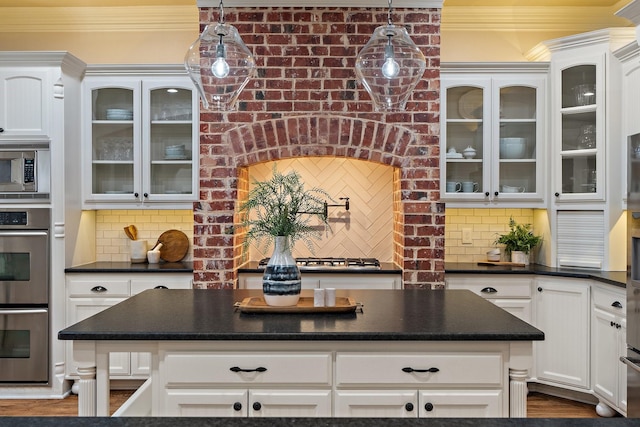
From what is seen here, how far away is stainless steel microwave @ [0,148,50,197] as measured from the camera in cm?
429

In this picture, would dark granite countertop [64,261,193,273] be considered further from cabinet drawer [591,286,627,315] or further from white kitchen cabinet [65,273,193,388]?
cabinet drawer [591,286,627,315]

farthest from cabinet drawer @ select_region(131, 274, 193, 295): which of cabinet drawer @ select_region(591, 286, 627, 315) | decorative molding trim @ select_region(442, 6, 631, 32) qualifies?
decorative molding trim @ select_region(442, 6, 631, 32)

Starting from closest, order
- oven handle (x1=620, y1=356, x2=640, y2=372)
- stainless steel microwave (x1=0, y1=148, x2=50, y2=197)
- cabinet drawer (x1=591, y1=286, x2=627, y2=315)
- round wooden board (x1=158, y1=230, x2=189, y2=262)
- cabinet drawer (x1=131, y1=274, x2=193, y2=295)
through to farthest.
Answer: oven handle (x1=620, y1=356, x2=640, y2=372) < cabinet drawer (x1=591, y1=286, x2=627, y2=315) < stainless steel microwave (x1=0, y1=148, x2=50, y2=197) < cabinet drawer (x1=131, y1=274, x2=193, y2=295) < round wooden board (x1=158, y1=230, x2=189, y2=262)

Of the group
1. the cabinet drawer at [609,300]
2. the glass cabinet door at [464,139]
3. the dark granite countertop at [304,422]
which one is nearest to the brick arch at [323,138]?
the glass cabinet door at [464,139]

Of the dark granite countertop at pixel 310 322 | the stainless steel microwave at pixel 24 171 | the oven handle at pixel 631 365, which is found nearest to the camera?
the dark granite countertop at pixel 310 322

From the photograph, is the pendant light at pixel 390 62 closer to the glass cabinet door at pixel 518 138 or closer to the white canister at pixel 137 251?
the glass cabinet door at pixel 518 138

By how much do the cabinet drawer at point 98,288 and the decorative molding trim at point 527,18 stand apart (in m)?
3.45

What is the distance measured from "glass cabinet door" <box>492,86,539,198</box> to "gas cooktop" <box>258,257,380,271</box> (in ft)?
3.84

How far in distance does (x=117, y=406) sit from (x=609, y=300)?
346 centimetres

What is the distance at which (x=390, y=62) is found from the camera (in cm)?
222

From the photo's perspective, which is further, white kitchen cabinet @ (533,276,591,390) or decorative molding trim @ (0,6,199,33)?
decorative molding trim @ (0,6,199,33)

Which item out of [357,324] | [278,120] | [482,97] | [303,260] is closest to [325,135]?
[278,120]

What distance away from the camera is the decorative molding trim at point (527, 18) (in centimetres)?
489

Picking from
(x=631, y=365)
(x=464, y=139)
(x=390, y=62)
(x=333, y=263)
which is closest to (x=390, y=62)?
(x=390, y=62)
